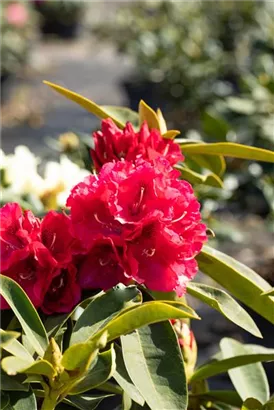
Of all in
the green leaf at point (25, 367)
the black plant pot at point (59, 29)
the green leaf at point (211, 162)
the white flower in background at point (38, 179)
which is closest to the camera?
the green leaf at point (25, 367)

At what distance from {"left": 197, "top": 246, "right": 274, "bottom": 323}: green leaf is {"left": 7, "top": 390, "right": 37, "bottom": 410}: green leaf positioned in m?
0.39

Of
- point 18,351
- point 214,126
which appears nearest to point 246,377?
point 18,351

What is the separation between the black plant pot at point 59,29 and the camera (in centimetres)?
861

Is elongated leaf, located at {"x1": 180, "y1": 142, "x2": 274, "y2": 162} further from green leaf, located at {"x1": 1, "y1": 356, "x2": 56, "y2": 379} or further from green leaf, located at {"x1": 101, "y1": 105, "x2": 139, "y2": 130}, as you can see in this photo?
green leaf, located at {"x1": 1, "y1": 356, "x2": 56, "y2": 379}

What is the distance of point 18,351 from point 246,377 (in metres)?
0.54

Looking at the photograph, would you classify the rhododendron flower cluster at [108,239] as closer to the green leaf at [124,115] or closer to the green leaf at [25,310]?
the green leaf at [25,310]

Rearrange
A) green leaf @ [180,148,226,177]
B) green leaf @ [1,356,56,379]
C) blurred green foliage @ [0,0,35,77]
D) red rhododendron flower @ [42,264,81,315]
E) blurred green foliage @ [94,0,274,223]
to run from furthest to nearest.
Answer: blurred green foliage @ [0,0,35,77] → blurred green foliage @ [94,0,274,223] → green leaf @ [180,148,226,177] → red rhododendron flower @ [42,264,81,315] → green leaf @ [1,356,56,379]

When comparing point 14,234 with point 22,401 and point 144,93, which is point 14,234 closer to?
point 22,401

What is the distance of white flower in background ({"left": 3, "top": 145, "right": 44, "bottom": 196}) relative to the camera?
1643 millimetres

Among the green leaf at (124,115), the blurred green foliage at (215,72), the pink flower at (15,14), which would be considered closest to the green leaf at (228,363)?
the green leaf at (124,115)

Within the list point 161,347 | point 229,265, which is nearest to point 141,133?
point 229,265

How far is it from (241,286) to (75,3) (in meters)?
7.97

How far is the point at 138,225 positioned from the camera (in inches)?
38.5

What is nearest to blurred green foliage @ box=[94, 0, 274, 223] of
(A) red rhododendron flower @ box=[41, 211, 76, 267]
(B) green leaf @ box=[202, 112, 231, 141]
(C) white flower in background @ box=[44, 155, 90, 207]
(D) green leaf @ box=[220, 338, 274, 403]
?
(B) green leaf @ box=[202, 112, 231, 141]
